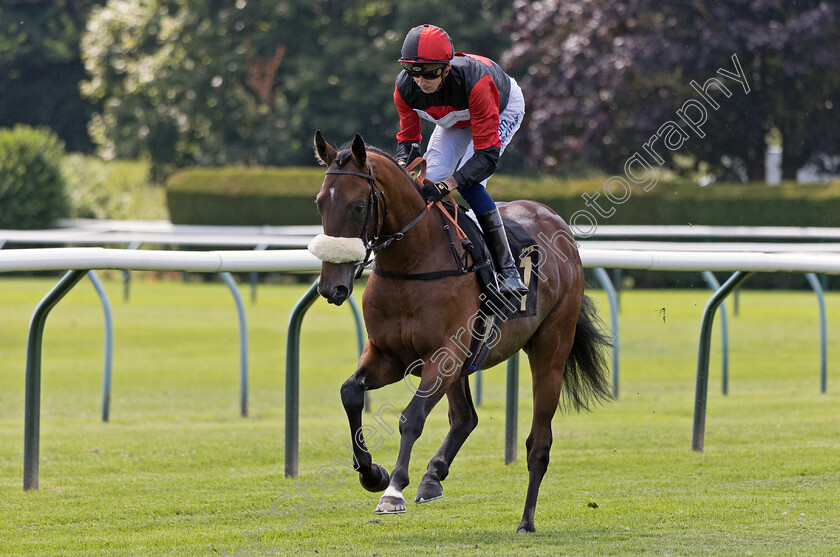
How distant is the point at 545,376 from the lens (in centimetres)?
561

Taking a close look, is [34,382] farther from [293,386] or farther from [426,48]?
[426,48]

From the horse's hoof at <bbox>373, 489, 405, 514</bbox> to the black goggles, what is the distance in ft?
5.40

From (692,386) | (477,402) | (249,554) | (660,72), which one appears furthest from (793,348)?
(660,72)

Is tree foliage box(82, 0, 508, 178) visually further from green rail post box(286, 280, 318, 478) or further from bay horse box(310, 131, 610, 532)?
bay horse box(310, 131, 610, 532)

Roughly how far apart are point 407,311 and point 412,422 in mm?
434

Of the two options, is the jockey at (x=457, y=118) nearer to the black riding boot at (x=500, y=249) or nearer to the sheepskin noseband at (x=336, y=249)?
the black riding boot at (x=500, y=249)

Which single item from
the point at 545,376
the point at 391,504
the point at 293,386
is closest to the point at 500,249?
the point at 545,376

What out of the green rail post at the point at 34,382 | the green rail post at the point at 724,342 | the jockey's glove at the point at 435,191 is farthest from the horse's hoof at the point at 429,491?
the green rail post at the point at 724,342

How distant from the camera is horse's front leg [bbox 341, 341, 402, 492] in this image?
4.69 meters

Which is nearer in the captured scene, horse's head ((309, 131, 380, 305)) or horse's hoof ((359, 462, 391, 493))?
horse's head ((309, 131, 380, 305))

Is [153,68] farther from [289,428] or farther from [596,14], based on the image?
[289,428]

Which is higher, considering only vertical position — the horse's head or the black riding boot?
the horse's head

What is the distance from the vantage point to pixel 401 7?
28125 mm

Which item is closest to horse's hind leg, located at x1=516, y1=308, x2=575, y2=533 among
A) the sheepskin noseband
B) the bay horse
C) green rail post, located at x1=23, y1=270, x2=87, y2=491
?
the bay horse
